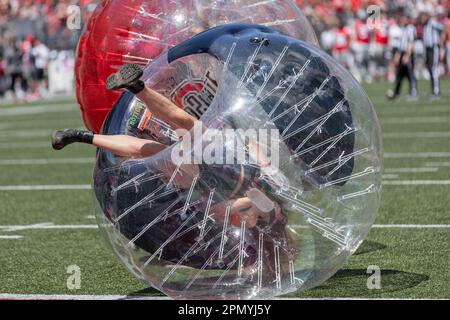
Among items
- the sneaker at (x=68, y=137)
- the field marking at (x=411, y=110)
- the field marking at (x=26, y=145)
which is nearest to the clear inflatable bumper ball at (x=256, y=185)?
the sneaker at (x=68, y=137)

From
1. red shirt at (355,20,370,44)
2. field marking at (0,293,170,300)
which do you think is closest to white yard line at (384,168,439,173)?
field marking at (0,293,170,300)

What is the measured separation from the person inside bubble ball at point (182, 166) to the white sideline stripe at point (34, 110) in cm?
1835

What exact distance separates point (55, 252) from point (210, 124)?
109 inches

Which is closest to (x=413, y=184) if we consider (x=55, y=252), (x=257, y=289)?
(x=55, y=252)

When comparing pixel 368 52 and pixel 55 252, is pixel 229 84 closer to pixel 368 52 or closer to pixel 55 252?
pixel 55 252

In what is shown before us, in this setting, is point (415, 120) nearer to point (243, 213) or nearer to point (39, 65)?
point (243, 213)

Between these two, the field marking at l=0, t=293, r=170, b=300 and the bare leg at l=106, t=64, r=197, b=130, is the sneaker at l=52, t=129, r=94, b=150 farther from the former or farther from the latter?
the field marking at l=0, t=293, r=170, b=300

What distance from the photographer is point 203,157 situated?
508 centimetres

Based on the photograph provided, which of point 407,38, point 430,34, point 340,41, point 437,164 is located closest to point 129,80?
point 437,164

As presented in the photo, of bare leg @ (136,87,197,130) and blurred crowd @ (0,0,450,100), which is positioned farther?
blurred crowd @ (0,0,450,100)

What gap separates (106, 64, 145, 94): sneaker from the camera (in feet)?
17.5

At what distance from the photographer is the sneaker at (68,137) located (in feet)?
18.7

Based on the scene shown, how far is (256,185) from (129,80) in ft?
3.01

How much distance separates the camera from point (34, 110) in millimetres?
24859
